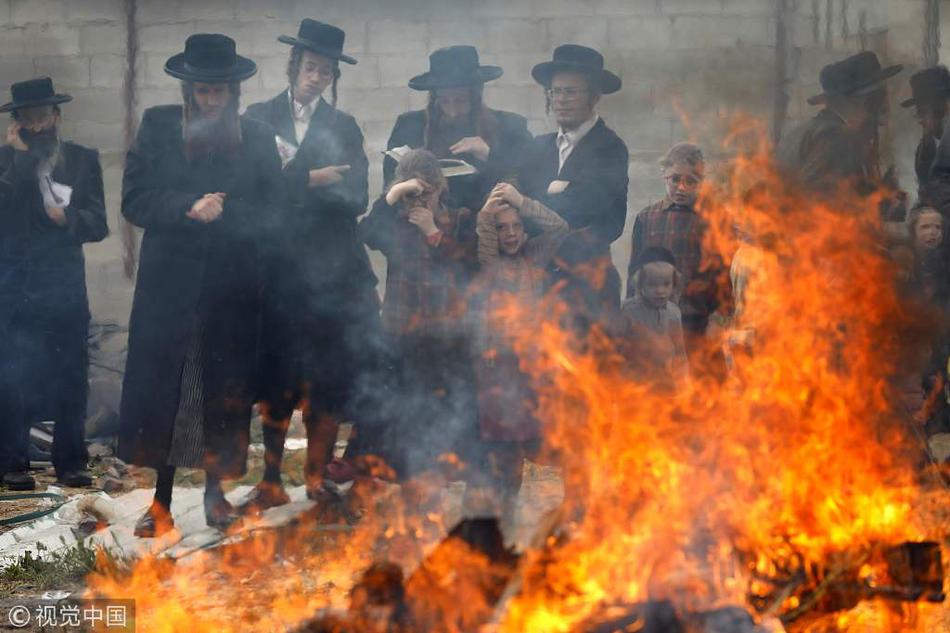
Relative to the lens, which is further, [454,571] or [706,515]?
[706,515]

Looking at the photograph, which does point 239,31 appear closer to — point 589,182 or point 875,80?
point 589,182

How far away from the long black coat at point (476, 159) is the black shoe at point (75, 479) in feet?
9.85

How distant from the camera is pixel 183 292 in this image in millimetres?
7148

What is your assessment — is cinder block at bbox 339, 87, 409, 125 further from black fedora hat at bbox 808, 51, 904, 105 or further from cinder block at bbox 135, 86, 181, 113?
black fedora hat at bbox 808, 51, 904, 105

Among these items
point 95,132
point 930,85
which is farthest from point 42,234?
point 930,85

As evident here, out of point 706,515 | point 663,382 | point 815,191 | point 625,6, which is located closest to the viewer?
point 706,515

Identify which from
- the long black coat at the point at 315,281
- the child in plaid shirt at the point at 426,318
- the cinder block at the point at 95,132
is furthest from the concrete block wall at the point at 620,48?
the child in plaid shirt at the point at 426,318

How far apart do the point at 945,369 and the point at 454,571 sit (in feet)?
19.7

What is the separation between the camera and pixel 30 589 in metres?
6.23

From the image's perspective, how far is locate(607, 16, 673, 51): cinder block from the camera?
34.4 feet

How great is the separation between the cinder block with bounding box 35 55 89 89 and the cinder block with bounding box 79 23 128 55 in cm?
16

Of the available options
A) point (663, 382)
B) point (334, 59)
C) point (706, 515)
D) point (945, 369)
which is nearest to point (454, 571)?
point (706, 515)

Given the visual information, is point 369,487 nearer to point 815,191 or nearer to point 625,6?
point 815,191

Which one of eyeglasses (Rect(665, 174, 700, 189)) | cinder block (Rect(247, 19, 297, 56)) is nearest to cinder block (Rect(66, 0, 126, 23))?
cinder block (Rect(247, 19, 297, 56))
